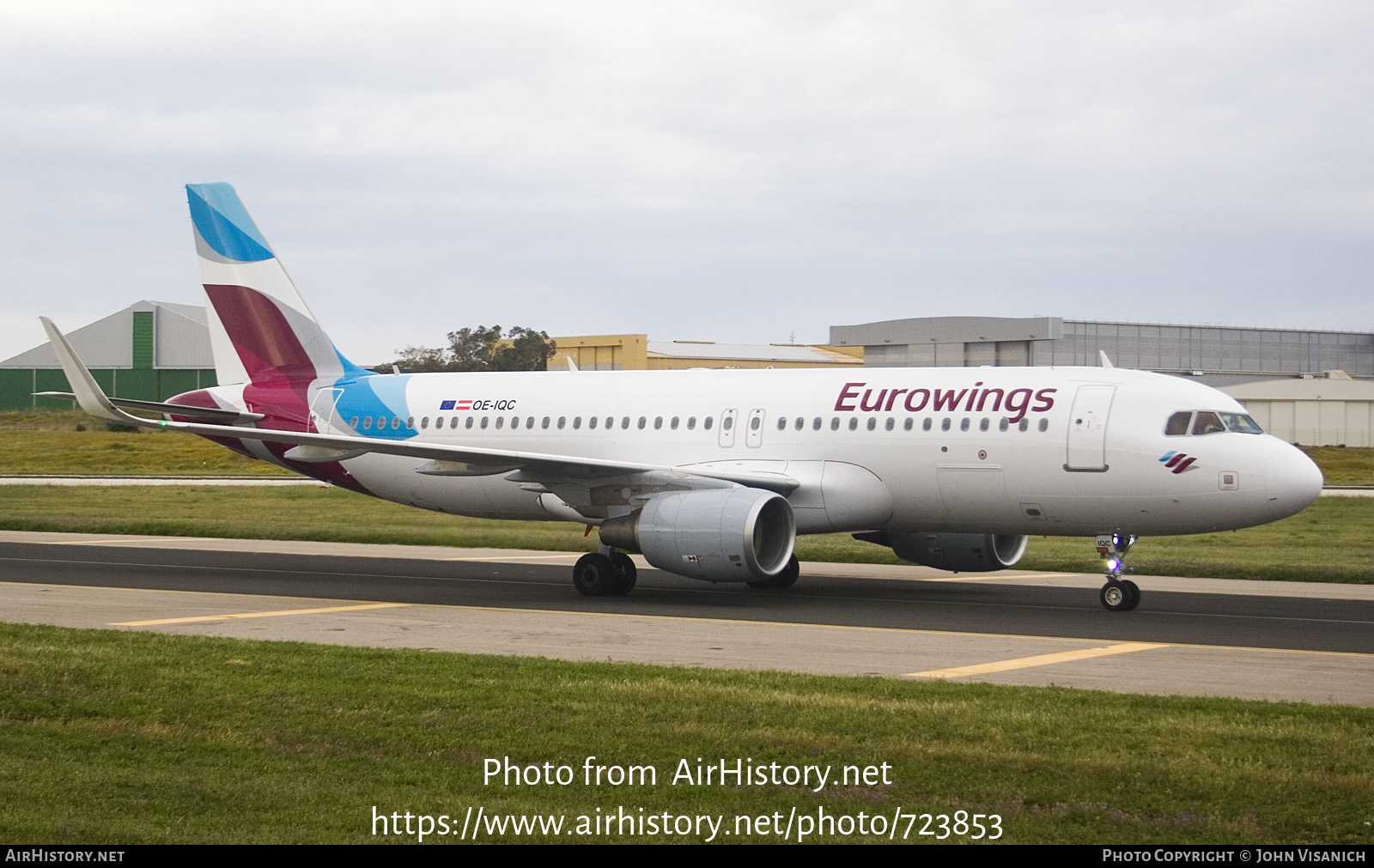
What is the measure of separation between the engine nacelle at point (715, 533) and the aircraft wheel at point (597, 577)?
872mm

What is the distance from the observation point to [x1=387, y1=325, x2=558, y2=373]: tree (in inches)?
3349

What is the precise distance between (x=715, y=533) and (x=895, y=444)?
3208 millimetres

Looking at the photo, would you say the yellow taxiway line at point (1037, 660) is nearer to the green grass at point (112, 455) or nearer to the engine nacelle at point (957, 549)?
the engine nacelle at point (957, 549)

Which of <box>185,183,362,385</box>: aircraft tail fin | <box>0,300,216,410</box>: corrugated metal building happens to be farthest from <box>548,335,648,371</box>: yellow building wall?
→ <box>185,183,362,385</box>: aircraft tail fin

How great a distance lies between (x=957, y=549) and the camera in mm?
22875

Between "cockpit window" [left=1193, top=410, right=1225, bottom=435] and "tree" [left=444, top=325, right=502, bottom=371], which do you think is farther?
"tree" [left=444, top=325, right=502, bottom=371]

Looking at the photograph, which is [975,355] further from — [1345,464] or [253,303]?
[253,303]

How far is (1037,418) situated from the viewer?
20.2 m

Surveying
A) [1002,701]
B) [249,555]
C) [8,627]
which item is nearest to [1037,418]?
[1002,701]

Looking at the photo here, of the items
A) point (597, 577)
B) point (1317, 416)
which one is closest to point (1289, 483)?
point (597, 577)

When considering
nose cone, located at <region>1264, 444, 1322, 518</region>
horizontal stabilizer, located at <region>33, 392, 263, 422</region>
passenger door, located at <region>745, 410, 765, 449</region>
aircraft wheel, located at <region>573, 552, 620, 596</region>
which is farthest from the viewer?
horizontal stabilizer, located at <region>33, 392, 263, 422</region>

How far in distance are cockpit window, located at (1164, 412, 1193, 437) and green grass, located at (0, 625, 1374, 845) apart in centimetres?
805

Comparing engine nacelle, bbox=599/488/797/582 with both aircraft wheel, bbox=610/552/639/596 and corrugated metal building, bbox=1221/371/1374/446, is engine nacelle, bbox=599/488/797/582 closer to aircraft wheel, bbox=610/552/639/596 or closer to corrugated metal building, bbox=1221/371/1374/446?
aircraft wheel, bbox=610/552/639/596

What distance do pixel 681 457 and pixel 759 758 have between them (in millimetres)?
13480
